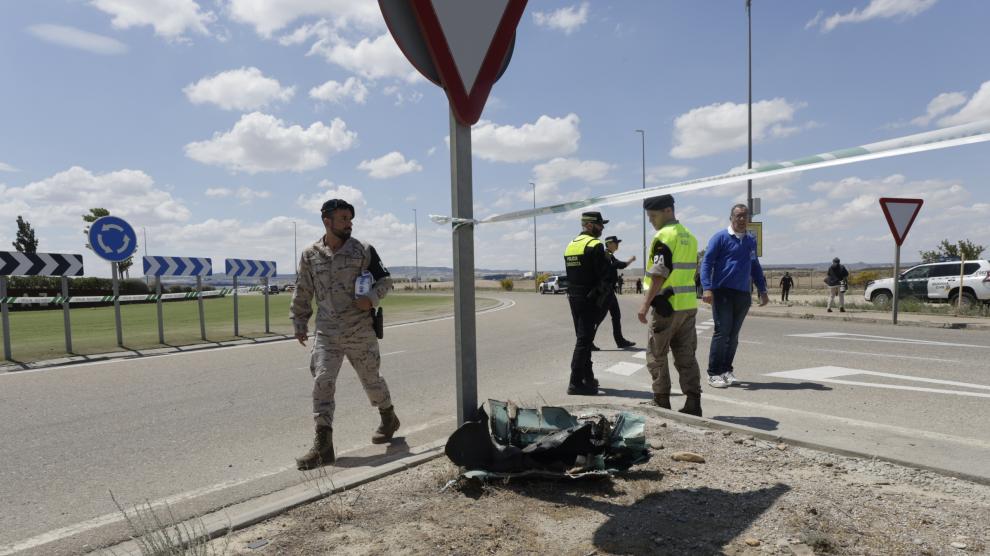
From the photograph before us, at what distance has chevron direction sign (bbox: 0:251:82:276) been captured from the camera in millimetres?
10797

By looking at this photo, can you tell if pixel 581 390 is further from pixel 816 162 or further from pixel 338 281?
pixel 816 162

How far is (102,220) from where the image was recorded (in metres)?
12.0

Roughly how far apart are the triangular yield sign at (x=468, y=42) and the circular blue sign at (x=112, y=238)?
1109 cm

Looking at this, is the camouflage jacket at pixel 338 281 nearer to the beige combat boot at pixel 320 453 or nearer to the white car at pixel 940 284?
the beige combat boot at pixel 320 453

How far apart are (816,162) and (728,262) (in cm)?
405

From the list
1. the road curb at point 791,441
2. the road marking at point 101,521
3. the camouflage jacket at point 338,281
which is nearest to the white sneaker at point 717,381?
the road curb at point 791,441

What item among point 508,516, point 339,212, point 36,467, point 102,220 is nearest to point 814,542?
point 508,516

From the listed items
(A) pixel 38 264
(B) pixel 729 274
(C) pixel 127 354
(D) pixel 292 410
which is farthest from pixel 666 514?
(A) pixel 38 264

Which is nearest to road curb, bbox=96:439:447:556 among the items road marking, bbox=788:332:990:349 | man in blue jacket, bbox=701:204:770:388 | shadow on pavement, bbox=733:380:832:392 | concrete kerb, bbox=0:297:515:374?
man in blue jacket, bbox=701:204:770:388

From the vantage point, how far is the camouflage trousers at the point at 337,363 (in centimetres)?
438

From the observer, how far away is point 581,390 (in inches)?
257

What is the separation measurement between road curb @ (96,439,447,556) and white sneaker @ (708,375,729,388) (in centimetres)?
399

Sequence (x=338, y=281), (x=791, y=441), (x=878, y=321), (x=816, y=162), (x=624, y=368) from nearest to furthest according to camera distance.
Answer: (x=816, y=162) < (x=791, y=441) < (x=338, y=281) < (x=624, y=368) < (x=878, y=321)

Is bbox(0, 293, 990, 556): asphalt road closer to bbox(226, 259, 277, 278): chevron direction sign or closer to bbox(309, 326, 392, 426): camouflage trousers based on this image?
bbox(309, 326, 392, 426): camouflage trousers
